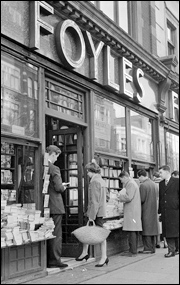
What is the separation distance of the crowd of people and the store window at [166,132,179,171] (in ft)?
12.1

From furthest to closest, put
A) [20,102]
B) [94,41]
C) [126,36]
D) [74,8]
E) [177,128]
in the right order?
[177,128]
[126,36]
[94,41]
[74,8]
[20,102]

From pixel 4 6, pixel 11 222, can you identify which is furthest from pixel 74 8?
pixel 11 222

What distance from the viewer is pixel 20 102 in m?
6.44

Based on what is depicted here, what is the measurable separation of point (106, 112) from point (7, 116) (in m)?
3.65

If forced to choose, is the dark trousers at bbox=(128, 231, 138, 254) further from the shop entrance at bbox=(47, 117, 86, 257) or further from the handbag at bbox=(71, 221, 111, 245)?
the handbag at bbox=(71, 221, 111, 245)

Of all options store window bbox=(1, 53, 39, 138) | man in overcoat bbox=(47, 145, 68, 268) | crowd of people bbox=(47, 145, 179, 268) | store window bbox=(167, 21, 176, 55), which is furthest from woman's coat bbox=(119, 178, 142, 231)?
store window bbox=(167, 21, 176, 55)

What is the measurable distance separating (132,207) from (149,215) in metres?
0.69

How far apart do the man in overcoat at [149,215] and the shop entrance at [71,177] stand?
5.75ft

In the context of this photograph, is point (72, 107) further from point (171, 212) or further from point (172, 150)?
point (172, 150)

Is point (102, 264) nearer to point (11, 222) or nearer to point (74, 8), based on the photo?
point (11, 222)

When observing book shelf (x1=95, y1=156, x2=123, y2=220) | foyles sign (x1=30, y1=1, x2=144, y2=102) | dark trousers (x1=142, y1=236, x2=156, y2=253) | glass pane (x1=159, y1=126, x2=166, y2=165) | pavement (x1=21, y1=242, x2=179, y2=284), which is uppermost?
foyles sign (x1=30, y1=1, x2=144, y2=102)

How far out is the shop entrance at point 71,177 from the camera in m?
8.23

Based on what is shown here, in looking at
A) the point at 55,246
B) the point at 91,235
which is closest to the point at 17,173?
the point at 55,246

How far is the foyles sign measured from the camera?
6660 millimetres
